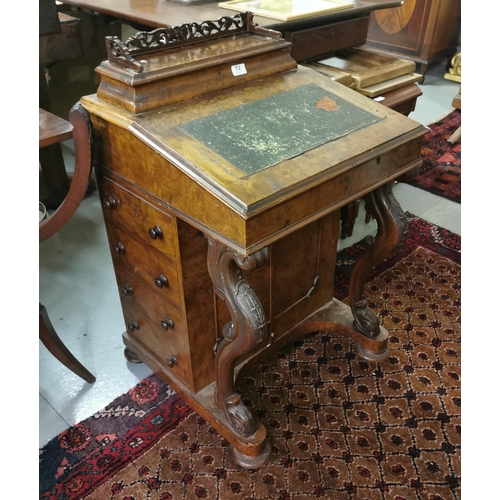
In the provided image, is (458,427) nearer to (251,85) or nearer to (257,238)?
(257,238)

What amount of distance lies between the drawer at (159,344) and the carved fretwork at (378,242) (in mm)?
753

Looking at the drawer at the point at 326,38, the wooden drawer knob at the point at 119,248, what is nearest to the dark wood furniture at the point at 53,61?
the wooden drawer knob at the point at 119,248

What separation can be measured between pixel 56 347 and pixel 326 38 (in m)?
1.86

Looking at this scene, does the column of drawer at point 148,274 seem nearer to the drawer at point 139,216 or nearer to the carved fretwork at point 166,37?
the drawer at point 139,216

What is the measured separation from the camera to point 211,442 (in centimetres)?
187

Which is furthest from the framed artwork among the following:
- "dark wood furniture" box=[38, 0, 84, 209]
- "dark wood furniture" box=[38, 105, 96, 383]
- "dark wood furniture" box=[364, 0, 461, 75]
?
"dark wood furniture" box=[364, 0, 461, 75]

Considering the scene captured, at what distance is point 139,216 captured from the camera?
5.32ft

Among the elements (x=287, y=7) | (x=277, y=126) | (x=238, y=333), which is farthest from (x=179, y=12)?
(x=238, y=333)

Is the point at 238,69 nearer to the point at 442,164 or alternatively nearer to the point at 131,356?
the point at 131,356

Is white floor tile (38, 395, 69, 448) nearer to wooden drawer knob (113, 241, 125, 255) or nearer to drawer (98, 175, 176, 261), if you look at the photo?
wooden drawer knob (113, 241, 125, 255)

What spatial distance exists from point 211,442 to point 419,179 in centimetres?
257

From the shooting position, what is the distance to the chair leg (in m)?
1.90

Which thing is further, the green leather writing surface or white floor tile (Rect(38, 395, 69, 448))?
white floor tile (Rect(38, 395, 69, 448))

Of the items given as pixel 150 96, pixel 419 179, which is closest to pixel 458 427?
pixel 150 96
